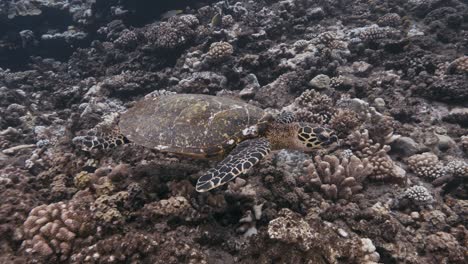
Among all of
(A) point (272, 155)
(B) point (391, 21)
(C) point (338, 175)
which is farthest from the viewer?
(B) point (391, 21)

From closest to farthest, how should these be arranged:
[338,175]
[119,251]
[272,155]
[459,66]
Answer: [119,251] → [338,175] → [272,155] → [459,66]

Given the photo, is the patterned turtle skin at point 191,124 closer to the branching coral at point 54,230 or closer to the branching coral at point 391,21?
the branching coral at point 54,230

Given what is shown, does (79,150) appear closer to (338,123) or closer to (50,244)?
(50,244)

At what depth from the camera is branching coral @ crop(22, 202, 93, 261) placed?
11.6ft

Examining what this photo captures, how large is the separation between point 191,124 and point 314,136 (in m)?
1.92

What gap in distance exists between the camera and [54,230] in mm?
3686

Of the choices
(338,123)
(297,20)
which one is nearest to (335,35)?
(297,20)

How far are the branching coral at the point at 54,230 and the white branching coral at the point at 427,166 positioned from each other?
5452mm

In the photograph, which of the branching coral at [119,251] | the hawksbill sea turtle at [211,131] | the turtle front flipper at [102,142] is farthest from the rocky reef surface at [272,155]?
the hawksbill sea turtle at [211,131]

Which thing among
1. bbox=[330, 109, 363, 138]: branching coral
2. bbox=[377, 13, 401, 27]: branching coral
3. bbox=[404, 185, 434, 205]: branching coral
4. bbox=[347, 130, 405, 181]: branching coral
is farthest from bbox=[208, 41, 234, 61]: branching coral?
bbox=[404, 185, 434, 205]: branching coral

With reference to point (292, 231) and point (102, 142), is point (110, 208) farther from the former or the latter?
point (292, 231)

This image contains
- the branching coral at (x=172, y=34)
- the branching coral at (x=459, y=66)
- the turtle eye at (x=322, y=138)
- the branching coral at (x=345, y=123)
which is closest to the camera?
the turtle eye at (x=322, y=138)

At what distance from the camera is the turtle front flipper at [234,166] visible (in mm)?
3816

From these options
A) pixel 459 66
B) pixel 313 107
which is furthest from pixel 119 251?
pixel 459 66
